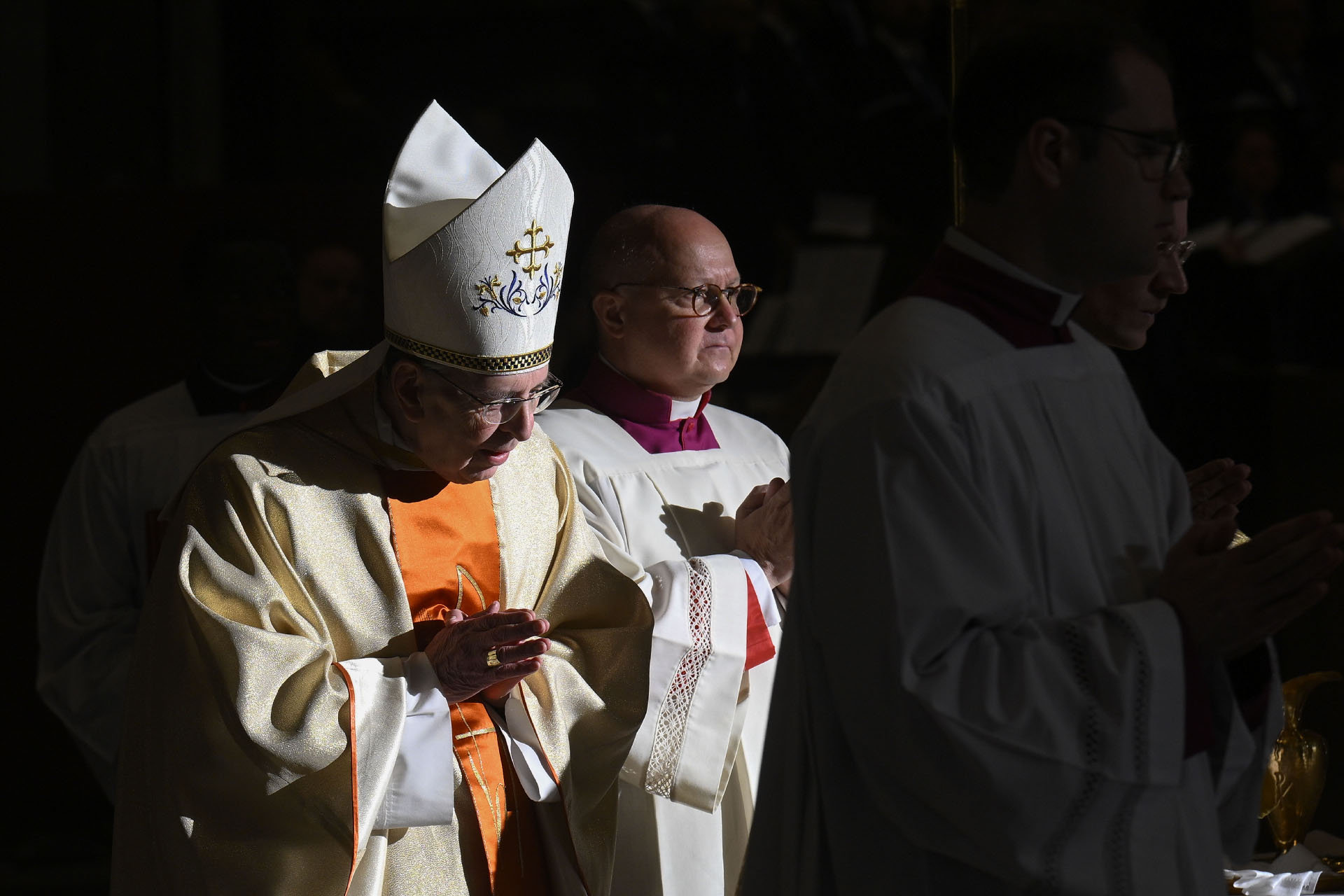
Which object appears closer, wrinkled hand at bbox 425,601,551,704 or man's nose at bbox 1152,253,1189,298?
man's nose at bbox 1152,253,1189,298

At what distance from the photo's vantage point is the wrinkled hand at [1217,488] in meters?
2.26

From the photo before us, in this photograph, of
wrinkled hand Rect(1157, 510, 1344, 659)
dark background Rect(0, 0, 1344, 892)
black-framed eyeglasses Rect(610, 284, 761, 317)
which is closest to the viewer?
wrinkled hand Rect(1157, 510, 1344, 659)

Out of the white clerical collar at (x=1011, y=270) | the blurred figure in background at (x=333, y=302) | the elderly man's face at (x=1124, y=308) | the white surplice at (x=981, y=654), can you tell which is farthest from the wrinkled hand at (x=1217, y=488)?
the blurred figure in background at (x=333, y=302)

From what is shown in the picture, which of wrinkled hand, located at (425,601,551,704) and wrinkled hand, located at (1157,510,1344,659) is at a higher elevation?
wrinkled hand, located at (1157,510,1344,659)

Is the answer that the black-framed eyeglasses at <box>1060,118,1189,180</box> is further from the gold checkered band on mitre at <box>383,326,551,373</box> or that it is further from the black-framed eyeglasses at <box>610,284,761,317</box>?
the black-framed eyeglasses at <box>610,284,761,317</box>

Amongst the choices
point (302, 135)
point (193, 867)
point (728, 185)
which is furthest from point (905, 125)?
point (193, 867)

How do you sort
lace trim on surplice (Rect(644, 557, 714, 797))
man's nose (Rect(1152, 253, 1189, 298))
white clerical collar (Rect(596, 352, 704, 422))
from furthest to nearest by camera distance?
1. white clerical collar (Rect(596, 352, 704, 422))
2. lace trim on surplice (Rect(644, 557, 714, 797))
3. man's nose (Rect(1152, 253, 1189, 298))

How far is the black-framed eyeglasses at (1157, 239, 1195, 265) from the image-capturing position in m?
1.90

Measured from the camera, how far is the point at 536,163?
2.78m

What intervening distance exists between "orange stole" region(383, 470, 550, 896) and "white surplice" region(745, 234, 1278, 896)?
93 centimetres

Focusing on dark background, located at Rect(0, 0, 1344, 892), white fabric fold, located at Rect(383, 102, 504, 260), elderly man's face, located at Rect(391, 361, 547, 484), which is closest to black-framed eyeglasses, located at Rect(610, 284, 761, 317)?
white fabric fold, located at Rect(383, 102, 504, 260)

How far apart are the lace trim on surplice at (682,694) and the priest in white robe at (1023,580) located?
44.4 inches

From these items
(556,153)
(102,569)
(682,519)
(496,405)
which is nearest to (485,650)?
(496,405)

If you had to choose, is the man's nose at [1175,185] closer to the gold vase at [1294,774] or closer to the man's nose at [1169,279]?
the man's nose at [1169,279]
